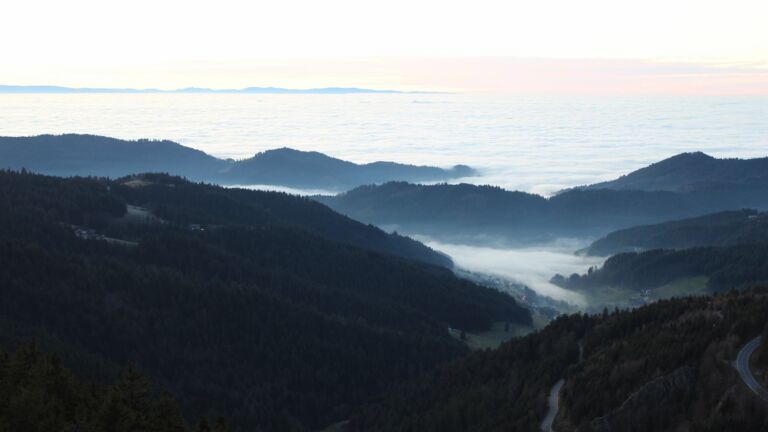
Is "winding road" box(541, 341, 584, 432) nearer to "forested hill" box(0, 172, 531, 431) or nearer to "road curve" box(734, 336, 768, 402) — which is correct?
"road curve" box(734, 336, 768, 402)

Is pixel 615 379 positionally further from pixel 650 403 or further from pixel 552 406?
pixel 552 406

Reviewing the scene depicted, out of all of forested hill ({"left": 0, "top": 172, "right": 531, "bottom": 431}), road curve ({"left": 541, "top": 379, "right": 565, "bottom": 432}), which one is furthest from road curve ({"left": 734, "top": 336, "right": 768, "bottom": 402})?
forested hill ({"left": 0, "top": 172, "right": 531, "bottom": 431})

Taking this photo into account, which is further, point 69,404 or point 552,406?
point 552,406

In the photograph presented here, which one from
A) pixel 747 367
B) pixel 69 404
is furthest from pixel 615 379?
pixel 69 404

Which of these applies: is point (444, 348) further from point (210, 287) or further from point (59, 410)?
point (59, 410)

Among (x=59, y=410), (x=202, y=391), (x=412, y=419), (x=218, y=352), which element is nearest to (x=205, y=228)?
(x=218, y=352)
